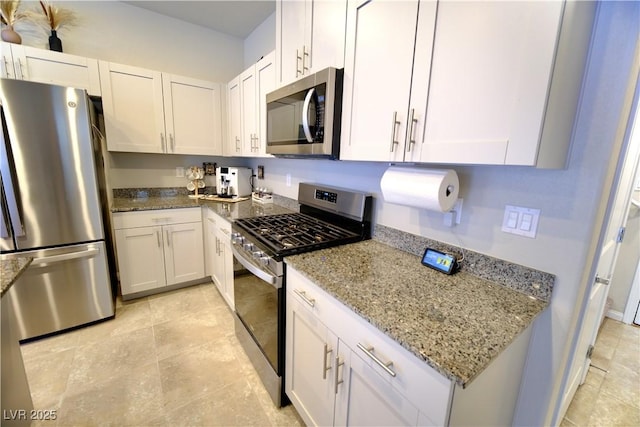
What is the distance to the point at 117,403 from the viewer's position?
1.50 meters

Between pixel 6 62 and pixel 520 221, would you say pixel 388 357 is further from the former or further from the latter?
pixel 6 62

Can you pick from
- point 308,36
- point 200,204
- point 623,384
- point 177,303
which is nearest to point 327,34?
point 308,36

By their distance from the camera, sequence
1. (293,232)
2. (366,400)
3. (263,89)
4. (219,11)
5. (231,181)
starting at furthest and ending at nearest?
(231,181) < (219,11) < (263,89) < (293,232) < (366,400)

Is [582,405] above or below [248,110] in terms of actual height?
below

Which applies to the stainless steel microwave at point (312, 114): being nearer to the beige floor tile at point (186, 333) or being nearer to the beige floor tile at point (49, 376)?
the beige floor tile at point (186, 333)

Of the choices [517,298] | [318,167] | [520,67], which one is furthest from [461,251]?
[318,167]

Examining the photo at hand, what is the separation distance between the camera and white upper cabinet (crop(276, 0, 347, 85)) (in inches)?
53.7

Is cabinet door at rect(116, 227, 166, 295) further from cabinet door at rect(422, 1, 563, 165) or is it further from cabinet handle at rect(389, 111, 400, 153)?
cabinet door at rect(422, 1, 563, 165)

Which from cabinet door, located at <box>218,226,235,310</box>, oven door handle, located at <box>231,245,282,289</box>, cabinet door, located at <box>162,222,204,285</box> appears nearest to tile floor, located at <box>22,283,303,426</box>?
cabinet door, located at <box>218,226,235,310</box>

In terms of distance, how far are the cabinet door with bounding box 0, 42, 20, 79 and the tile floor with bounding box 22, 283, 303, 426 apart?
2.01 meters

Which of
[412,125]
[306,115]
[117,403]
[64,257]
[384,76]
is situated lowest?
[117,403]

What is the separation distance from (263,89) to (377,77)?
130cm

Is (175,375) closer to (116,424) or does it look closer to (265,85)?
(116,424)

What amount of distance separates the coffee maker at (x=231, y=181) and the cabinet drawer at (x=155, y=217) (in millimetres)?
419
